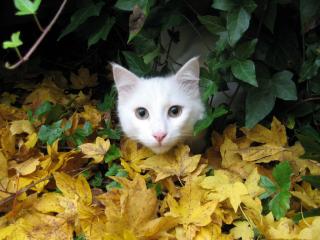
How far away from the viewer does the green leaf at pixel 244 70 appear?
1.57 m

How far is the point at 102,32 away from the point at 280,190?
1137 mm

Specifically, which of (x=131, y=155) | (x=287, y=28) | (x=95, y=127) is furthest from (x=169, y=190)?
(x=287, y=28)

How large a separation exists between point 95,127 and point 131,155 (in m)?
0.31

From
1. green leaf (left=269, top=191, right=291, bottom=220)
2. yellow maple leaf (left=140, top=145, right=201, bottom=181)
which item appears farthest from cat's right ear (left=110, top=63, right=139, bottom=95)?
green leaf (left=269, top=191, right=291, bottom=220)

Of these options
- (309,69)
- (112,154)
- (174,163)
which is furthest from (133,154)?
(309,69)

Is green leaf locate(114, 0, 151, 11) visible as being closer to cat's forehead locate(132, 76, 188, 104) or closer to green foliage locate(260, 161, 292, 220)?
cat's forehead locate(132, 76, 188, 104)

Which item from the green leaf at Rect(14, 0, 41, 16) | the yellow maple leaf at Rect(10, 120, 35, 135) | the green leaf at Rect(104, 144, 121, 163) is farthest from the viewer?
the yellow maple leaf at Rect(10, 120, 35, 135)

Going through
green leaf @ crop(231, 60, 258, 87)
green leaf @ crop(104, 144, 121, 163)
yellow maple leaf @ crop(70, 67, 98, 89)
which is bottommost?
yellow maple leaf @ crop(70, 67, 98, 89)

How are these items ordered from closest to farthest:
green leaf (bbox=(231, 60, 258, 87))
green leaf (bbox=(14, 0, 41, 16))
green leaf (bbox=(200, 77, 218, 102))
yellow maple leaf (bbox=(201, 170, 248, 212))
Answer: green leaf (bbox=(14, 0, 41, 16))
yellow maple leaf (bbox=(201, 170, 248, 212))
green leaf (bbox=(231, 60, 258, 87))
green leaf (bbox=(200, 77, 218, 102))

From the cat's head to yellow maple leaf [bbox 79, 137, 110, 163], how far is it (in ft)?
0.41

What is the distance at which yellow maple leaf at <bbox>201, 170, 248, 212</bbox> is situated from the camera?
147cm

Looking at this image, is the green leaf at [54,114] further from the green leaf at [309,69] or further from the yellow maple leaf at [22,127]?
the green leaf at [309,69]

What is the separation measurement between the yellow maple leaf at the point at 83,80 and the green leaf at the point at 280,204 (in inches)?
62.9

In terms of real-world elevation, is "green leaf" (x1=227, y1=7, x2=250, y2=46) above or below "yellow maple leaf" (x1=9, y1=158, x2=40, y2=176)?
above
